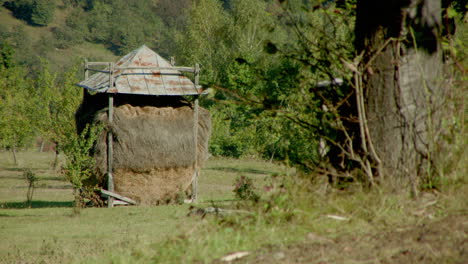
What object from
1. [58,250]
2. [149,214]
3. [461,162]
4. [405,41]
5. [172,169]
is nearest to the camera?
[461,162]

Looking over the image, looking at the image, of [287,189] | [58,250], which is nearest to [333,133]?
[287,189]

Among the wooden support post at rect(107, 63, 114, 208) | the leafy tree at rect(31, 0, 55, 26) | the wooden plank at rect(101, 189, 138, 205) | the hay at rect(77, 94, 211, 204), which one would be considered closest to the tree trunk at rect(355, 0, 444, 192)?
the wooden support post at rect(107, 63, 114, 208)

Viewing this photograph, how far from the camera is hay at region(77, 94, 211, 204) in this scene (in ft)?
51.6

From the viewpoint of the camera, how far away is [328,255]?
9.41ft

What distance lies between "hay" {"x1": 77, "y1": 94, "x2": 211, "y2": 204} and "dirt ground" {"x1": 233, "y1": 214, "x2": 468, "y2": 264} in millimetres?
12971

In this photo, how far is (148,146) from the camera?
15859 millimetres

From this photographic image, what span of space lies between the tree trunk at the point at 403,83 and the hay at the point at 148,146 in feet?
40.5

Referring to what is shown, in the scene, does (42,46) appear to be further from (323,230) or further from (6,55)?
(323,230)

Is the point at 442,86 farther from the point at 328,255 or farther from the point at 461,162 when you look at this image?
the point at 328,255

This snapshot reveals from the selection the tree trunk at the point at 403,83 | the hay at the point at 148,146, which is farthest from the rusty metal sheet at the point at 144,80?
the tree trunk at the point at 403,83

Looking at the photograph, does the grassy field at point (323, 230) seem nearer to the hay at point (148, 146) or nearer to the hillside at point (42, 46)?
the hay at point (148, 146)

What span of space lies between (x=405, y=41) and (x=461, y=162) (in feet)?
3.16

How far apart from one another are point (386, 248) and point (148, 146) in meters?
13.4

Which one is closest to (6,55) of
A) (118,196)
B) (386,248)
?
(118,196)
